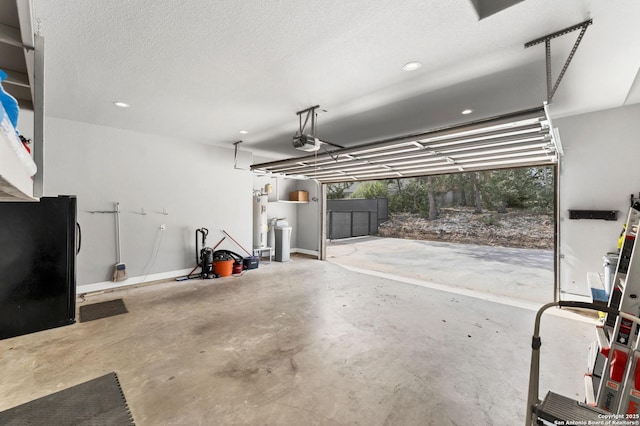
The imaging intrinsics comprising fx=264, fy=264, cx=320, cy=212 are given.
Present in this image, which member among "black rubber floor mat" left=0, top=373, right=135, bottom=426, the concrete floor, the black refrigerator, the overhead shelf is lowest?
"black rubber floor mat" left=0, top=373, right=135, bottom=426

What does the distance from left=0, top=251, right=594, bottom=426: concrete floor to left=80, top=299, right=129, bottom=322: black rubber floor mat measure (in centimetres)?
12

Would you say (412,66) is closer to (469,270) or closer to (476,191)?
(469,270)

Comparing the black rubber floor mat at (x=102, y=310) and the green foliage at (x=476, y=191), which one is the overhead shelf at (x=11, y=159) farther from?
the green foliage at (x=476, y=191)

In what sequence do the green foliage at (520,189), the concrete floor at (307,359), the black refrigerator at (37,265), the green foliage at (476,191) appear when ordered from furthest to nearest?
1. the green foliage at (476,191)
2. the green foliage at (520,189)
3. the black refrigerator at (37,265)
4. the concrete floor at (307,359)

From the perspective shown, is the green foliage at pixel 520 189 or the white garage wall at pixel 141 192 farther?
the green foliage at pixel 520 189

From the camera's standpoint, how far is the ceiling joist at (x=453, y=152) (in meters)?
3.08


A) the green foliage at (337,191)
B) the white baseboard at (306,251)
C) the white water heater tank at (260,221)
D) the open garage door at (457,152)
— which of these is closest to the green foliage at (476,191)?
the green foliage at (337,191)

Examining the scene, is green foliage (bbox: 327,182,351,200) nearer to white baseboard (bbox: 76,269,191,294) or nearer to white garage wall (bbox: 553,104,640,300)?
white baseboard (bbox: 76,269,191,294)

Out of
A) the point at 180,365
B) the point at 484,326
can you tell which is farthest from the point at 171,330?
the point at 484,326

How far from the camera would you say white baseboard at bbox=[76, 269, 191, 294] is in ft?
14.1

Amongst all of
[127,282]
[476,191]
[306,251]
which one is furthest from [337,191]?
[127,282]

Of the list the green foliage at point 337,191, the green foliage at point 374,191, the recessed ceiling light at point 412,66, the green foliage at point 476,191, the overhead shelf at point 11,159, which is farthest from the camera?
the green foliage at point 374,191

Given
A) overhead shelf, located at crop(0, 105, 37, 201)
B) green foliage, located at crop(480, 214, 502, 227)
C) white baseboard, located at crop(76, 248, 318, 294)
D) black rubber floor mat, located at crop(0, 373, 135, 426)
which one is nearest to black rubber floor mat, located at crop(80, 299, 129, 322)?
white baseboard, located at crop(76, 248, 318, 294)

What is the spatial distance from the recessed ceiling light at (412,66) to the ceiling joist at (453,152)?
1109 mm
